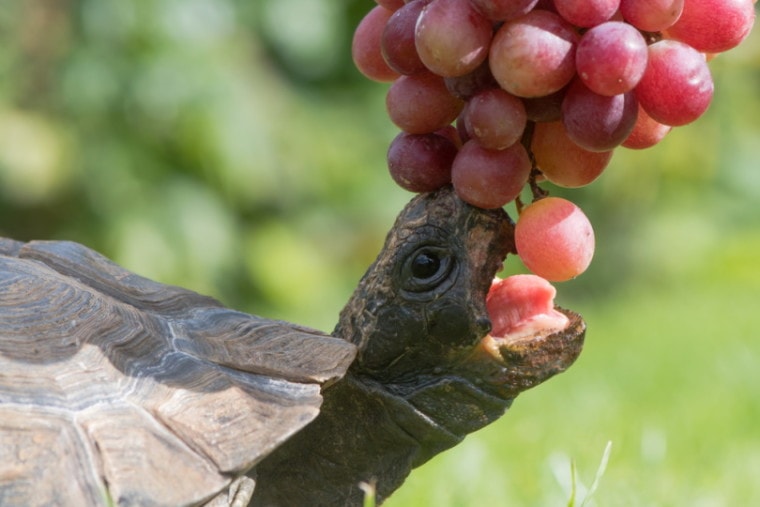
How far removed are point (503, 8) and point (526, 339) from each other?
485 millimetres

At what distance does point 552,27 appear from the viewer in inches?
51.4

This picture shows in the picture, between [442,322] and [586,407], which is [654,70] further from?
[586,407]

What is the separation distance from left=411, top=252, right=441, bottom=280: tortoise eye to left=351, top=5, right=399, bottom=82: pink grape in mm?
272

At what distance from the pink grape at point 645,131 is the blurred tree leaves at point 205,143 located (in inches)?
170

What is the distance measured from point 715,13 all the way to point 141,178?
515 cm

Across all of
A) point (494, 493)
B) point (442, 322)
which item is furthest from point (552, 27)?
point (494, 493)

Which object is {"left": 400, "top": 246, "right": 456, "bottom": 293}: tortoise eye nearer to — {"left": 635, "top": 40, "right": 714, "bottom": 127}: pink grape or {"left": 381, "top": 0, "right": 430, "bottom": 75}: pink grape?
{"left": 381, "top": 0, "right": 430, "bottom": 75}: pink grape

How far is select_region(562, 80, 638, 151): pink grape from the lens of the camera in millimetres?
1309

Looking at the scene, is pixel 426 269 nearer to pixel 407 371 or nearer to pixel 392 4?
pixel 407 371

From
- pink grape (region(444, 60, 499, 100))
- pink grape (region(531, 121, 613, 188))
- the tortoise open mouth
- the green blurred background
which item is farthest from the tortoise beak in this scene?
the green blurred background

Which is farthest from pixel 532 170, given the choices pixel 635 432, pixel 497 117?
pixel 635 432

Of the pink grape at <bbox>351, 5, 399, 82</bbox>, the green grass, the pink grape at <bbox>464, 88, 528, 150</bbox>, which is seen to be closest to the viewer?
the pink grape at <bbox>464, 88, 528, 150</bbox>

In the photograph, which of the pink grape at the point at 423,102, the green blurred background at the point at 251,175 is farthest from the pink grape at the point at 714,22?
the green blurred background at the point at 251,175

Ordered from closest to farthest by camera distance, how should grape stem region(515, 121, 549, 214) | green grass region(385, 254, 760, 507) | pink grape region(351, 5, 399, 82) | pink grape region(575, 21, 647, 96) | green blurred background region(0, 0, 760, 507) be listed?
pink grape region(575, 21, 647, 96) < grape stem region(515, 121, 549, 214) < pink grape region(351, 5, 399, 82) < green grass region(385, 254, 760, 507) < green blurred background region(0, 0, 760, 507)
